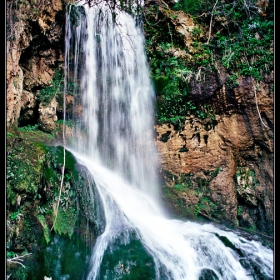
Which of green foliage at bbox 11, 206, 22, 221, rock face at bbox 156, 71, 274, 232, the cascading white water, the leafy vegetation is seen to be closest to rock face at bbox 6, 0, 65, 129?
the cascading white water

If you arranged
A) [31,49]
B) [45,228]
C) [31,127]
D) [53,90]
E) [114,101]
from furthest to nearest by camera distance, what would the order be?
[114,101], [53,90], [31,127], [31,49], [45,228]

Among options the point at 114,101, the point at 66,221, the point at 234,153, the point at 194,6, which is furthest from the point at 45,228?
the point at 194,6

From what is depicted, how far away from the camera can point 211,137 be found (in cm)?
641

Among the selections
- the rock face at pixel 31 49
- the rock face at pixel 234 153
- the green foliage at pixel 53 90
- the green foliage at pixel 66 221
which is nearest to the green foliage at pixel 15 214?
the green foliage at pixel 66 221

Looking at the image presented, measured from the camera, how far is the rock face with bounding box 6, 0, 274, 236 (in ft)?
19.4

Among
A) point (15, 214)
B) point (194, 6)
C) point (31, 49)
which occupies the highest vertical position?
point (194, 6)

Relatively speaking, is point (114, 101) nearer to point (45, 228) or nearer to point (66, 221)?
point (66, 221)

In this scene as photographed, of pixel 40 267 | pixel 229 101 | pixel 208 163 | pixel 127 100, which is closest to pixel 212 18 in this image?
pixel 229 101

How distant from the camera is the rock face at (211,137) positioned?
591 centimetres

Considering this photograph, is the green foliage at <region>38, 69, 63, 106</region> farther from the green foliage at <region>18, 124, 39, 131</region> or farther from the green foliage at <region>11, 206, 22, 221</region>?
the green foliage at <region>11, 206, 22, 221</region>

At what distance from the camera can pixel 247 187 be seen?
6.13m

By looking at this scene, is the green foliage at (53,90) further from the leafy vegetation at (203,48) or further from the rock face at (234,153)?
the rock face at (234,153)

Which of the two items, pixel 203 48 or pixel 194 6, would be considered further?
pixel 194 6
